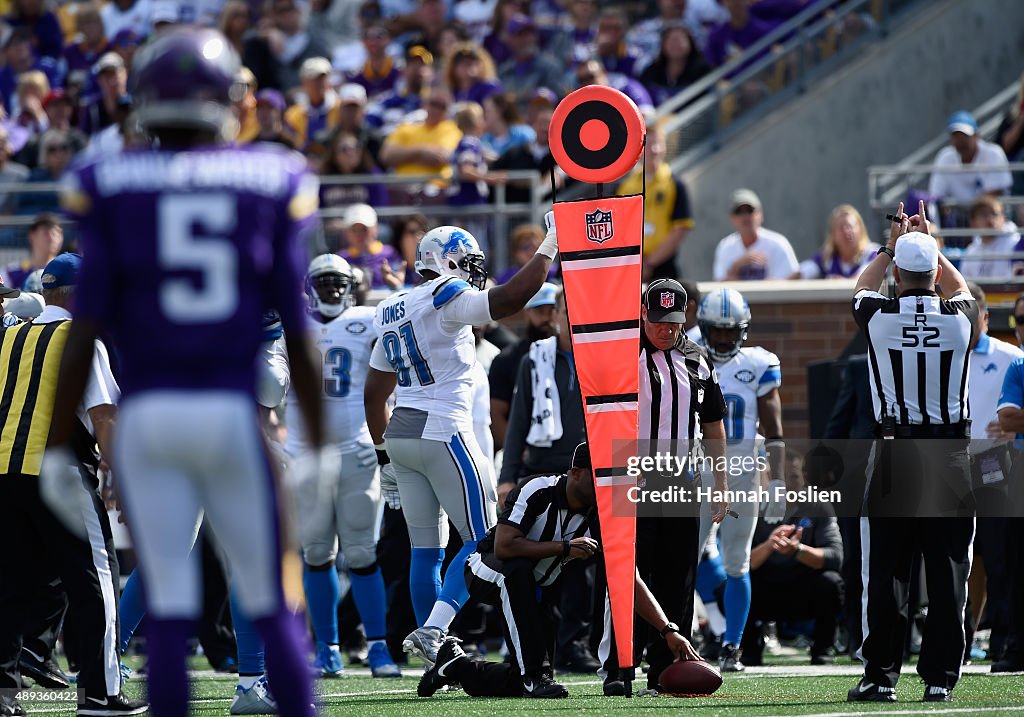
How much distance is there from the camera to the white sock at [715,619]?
9.54 meters

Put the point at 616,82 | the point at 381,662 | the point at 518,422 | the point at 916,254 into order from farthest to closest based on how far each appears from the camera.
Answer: the point at 616,82 → the point at 518,422 → the point at 381,662 → the point at 916,254

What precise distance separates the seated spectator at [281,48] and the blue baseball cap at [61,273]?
29.7 feet

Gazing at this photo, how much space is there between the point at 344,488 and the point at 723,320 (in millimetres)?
2223

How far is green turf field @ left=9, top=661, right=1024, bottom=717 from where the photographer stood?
22.1 feet

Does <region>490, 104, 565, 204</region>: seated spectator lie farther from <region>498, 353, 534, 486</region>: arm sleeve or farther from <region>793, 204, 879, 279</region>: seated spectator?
<region>498, 353, 534, 486</region>: arm sleeve

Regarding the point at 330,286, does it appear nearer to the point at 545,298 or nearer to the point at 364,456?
the point at 364,456

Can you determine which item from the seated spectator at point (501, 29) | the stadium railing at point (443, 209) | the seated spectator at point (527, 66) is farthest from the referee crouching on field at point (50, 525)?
the seated spectator at point (501, 29)

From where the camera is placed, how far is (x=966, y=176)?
1246 centimetres

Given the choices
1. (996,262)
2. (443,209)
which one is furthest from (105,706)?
(996,262)

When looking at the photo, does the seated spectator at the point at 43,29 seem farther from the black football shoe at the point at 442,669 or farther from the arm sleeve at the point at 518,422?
the black football shoe at the point at 442,669

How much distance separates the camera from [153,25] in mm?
16281

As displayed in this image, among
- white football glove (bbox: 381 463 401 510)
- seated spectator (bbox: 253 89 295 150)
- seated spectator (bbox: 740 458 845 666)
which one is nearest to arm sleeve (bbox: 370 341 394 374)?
white football glove (bbox: 381 463 401 510)

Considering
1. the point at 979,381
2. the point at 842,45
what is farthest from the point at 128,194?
the point at 842,45

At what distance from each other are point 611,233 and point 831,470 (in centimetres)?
324
